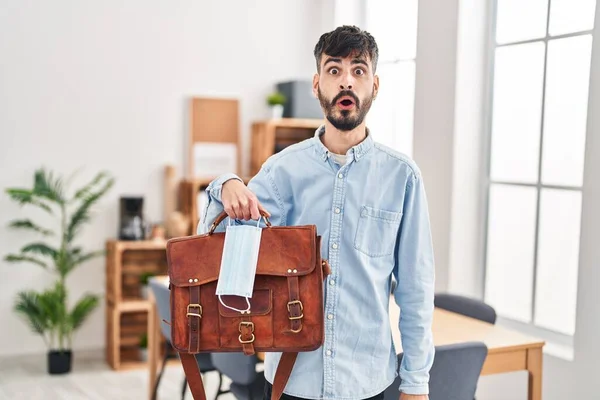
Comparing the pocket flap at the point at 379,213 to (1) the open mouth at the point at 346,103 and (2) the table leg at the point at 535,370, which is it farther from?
(2) the table leg at the point at 535,370

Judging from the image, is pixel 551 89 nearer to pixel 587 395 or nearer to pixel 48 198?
pixel 587 395

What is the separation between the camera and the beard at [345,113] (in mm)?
1577

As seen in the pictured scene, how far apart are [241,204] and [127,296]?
374 centimetres

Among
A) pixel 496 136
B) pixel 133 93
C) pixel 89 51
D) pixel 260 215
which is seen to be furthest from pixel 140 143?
pixel 260 215

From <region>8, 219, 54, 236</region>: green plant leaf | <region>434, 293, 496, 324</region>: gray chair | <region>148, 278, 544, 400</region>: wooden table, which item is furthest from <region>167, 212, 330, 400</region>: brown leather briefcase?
<region>8, 219, 54, 236</region>: green plant leaf

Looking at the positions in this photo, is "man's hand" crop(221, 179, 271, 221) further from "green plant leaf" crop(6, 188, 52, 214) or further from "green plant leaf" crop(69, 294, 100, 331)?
"green plant leaf" crop(69, 294, 100, 331)

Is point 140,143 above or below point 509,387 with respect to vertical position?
above

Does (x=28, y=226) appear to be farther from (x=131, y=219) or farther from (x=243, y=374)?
(x=243, y=374)

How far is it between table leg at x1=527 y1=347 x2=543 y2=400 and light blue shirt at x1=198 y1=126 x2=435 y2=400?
3.75ft

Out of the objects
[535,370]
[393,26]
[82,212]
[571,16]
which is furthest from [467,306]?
[82,212]

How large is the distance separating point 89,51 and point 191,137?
36.0 inches

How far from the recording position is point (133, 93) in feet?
16.6

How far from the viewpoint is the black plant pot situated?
4574 mm

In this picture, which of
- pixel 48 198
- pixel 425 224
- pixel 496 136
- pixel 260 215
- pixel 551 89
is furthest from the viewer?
pixel 48 198
